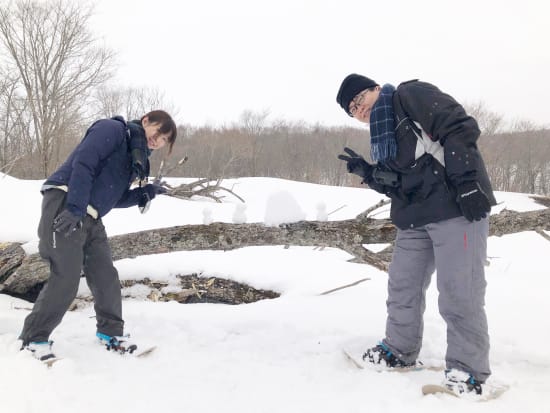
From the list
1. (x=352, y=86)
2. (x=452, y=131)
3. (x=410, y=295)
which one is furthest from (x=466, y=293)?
(x=352, y=86)

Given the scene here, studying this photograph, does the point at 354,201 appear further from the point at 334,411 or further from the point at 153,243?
the point at 334,411

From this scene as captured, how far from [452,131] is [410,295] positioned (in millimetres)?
960

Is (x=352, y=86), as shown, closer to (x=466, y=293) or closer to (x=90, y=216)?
(x=466, y=293)

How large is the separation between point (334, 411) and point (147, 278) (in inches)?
95.7

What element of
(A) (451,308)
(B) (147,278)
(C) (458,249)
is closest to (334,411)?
(A) (451,308)

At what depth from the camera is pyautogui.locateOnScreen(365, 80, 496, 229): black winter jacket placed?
1.79m

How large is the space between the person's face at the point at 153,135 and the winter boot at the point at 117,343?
48.6 inches

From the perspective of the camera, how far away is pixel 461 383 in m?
1.82

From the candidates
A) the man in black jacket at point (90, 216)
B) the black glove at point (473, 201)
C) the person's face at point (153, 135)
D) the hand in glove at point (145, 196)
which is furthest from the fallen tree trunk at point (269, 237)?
the black glove at point (473, 201)

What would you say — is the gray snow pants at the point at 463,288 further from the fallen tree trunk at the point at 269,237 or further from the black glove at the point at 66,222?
the black glove at the point at 66,222

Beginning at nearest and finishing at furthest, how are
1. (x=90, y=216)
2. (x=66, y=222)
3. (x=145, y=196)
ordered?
1. (x=66, y=222)
2. (x=90, y=216)
3. (x=145, y=196)

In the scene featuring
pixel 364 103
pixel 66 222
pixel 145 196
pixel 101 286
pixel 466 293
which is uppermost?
pixel 364 103

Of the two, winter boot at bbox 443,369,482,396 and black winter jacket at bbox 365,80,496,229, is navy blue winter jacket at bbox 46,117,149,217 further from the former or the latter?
winter boot at bbox 443,369,482,396

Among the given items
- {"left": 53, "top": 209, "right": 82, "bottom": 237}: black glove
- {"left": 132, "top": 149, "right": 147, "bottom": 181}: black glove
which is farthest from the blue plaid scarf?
{"left": 53, "top": 209, "right": 82, "bottom": 237}: black glove
